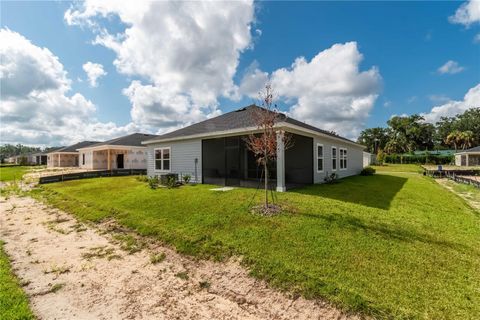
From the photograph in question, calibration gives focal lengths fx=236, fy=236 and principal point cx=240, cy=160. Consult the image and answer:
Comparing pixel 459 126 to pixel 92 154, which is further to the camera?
pixel 459 126

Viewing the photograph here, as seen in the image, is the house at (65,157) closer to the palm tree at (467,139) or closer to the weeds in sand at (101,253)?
the weeds in sand at (101,253)

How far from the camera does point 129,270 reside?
14.3 feet

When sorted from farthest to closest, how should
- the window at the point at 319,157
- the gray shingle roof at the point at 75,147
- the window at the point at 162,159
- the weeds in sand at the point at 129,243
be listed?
1. the gray shingle roof at the point at 75,147
2. the window at the point at 162,159
3. the window at the point at 319,157
4. the weeds in sand at the point at 129,243

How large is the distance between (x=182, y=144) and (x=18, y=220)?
8359 millimetres

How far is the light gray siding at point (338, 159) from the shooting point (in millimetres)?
13125

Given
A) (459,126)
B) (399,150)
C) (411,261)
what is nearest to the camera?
(411,261)

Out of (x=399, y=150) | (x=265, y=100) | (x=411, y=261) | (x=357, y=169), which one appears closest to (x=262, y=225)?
(x=411, y=261)

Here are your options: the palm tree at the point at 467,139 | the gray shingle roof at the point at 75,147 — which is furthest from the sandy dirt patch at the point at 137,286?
the palm tree at the point at 467,139

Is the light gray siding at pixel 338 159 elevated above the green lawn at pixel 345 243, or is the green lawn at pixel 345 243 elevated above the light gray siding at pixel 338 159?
the light gray siding at pixel 338 159

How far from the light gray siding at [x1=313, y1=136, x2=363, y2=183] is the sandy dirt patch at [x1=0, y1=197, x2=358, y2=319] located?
993cm

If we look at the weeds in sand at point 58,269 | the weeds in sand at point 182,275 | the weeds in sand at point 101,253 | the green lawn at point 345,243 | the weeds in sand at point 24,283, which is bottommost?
the weeds in sand at point 24,283

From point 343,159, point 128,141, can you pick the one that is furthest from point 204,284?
point 128,141

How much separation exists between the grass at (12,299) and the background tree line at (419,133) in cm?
6299

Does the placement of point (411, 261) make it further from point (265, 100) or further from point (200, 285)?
point (265, 100)
